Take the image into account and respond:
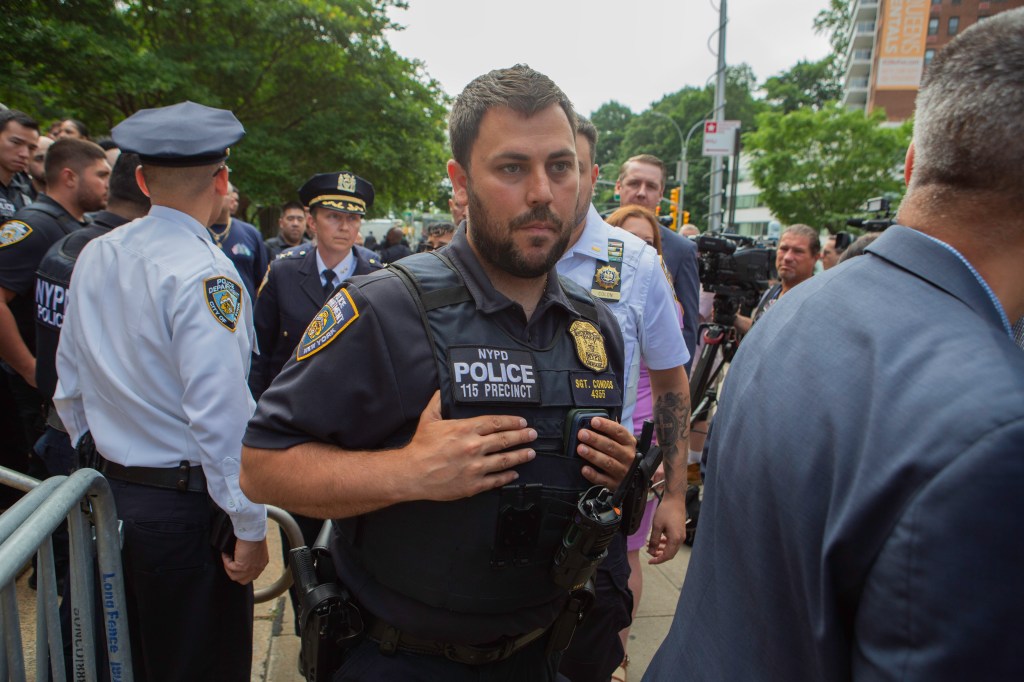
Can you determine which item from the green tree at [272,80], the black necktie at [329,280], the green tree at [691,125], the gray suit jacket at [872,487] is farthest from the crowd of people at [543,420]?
the green tree at [691,125]

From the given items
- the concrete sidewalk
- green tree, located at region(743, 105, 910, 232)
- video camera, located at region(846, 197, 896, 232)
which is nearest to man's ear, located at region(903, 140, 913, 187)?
the concrete sidewalk

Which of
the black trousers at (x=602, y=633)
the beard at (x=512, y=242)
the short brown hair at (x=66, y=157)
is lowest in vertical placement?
the black trousers at (x=602, y=633)

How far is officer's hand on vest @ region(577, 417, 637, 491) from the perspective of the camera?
1.51 meters

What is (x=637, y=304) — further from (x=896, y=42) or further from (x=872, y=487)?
(x=896, y=42)

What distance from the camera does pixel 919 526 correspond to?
76 centimetres

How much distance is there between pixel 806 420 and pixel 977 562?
9.8 inches

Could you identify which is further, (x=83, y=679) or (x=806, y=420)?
(x=83, y=679)

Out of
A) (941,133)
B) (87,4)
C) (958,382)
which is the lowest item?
(958,382)

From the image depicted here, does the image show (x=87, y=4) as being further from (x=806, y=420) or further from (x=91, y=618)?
(x=806, y=420)

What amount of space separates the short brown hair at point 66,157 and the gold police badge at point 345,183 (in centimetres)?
130

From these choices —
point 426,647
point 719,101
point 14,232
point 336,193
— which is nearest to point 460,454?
point 426,647

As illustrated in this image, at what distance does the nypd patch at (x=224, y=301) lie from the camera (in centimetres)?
200

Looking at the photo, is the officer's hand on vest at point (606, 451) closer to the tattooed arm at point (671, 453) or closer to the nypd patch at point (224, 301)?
the tattooed arm at point (671, 453)

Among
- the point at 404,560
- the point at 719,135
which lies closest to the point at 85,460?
the point at 404,560
